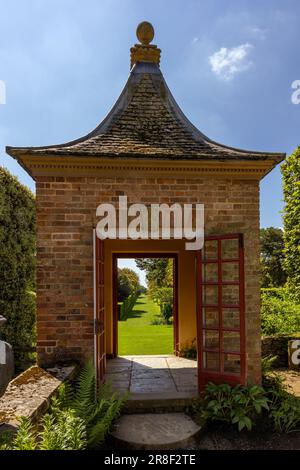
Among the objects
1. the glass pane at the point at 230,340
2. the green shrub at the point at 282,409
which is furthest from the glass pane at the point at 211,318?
the green shrub at the point at 282,409

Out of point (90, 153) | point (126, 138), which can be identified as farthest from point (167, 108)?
point (90, 153)

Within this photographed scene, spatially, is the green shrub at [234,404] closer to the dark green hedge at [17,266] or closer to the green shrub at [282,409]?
the green shrub at [282,409]

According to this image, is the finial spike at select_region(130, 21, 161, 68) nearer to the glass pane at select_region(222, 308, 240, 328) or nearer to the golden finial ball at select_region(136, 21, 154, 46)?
the golden finial ball at select_region(136, 21, 154, 46)

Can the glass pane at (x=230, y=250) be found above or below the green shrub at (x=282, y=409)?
above

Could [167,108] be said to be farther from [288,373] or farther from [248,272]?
[288,373]

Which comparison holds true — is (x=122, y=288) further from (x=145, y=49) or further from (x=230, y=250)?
(x=230, y=250)

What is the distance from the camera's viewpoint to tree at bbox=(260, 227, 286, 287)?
26828mm

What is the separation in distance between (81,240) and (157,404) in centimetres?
262

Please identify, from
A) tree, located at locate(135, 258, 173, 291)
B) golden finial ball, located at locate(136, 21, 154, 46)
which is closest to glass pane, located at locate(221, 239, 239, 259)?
golden finial ball, located at locate(136, 21, 154, 46)

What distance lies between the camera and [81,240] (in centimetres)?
498

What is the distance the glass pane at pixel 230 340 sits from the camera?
504cm

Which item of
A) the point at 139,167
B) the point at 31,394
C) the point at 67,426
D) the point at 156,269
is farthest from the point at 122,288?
the point at 67,426

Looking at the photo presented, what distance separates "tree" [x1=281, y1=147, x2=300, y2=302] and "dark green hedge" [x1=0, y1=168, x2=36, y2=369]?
8.97 meters

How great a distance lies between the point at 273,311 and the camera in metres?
10.5
